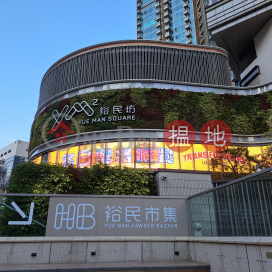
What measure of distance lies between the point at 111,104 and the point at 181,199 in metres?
14.9

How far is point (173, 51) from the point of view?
28.2 metres

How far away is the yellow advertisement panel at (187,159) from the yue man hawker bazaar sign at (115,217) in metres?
10.9

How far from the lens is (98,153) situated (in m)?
23.6

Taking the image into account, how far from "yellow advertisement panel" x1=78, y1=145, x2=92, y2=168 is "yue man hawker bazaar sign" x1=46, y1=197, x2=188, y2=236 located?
40.3 feet

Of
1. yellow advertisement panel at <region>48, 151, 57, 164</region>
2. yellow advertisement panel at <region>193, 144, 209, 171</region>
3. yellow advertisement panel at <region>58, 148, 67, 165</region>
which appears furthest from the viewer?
yellow advertisement panel at <region>48, 151, 57, 164</region>

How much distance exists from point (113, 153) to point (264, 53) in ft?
83.7

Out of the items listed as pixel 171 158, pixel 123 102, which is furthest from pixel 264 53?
pixel 171 158

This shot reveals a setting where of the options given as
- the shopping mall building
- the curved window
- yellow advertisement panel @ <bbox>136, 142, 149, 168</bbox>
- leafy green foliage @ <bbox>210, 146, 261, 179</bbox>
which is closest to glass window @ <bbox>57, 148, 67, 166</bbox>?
the shopping mall building

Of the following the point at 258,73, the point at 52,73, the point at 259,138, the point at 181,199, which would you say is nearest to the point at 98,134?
the point at 52,73

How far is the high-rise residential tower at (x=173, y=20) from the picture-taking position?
81.2m

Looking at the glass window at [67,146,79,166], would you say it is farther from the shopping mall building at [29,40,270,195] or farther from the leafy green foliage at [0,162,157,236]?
the leafy green foliage at [0,162,157,236]

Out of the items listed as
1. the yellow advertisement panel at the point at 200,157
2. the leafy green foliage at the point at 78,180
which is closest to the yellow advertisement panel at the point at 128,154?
the yellow advertisement panel at the point at 200,157

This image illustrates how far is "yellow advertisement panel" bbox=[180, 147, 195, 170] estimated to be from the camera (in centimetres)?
2281

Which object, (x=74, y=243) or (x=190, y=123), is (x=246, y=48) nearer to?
(x=190, y=123)
